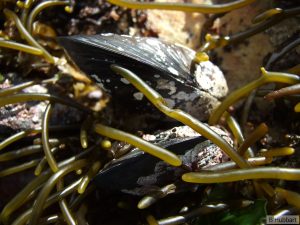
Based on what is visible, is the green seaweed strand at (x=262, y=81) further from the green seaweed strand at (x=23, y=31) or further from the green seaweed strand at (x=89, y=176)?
the green seaweed strand at (x=23, y=31)

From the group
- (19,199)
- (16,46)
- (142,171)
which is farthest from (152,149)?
(16,46)

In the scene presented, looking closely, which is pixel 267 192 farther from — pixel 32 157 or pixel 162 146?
pixel 32 157

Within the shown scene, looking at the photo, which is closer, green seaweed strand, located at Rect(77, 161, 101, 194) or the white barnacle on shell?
green seaweed strand, located at Rect(77, 161, 101, 194)

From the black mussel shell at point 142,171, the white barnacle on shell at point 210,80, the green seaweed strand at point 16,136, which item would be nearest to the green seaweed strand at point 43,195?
the black mussel shell at point 142,171

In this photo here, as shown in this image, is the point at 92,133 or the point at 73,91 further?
the point at 73,91

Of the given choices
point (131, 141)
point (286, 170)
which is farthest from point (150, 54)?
point (286, 170)

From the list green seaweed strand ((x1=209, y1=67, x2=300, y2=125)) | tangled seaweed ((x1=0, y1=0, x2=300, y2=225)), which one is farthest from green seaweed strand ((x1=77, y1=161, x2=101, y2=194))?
green seaweed strand ((x1=209, y1=67, x2=300, y2=125))

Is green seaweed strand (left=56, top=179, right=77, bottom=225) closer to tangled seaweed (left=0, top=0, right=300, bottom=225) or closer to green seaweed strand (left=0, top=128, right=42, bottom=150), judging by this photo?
tangled seaweed (left=0, top=0, right=300, bottom=225)

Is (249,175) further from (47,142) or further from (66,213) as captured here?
(47,142)
